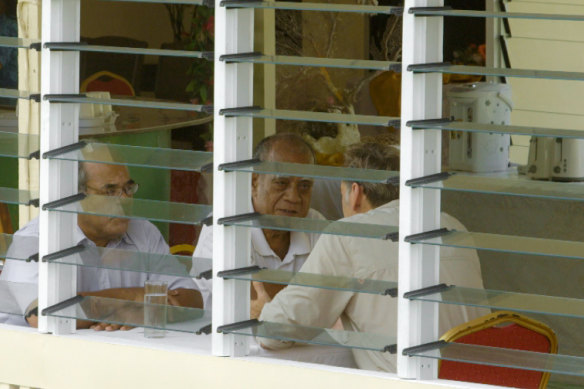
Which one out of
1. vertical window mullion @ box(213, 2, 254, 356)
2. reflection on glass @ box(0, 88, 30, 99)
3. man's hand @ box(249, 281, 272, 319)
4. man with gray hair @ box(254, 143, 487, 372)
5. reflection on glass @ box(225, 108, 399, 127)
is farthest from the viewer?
man's hand @ box(249, 281, 272, 319)

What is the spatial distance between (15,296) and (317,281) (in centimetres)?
73

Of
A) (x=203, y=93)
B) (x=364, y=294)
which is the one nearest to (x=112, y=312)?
(x=364, y=294)

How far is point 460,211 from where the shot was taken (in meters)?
4.32

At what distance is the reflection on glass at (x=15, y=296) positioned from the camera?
2266 mm

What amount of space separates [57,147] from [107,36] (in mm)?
4345

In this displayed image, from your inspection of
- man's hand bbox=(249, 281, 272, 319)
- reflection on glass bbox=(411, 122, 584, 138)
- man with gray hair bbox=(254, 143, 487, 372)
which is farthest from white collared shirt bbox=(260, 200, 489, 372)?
reflection on glass bbox=(411, 122, 584, 138)

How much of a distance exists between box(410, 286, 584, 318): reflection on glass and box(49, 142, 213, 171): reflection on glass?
0.48m

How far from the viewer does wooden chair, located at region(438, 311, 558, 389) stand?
7.34 feet

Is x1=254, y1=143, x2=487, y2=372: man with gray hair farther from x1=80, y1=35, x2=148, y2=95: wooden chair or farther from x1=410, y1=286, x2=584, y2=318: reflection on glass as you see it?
x1=80, y1=35, x2=148, y2=95: wooden chair

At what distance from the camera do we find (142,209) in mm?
2082

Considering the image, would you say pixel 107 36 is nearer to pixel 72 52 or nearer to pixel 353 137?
pixel 353 137

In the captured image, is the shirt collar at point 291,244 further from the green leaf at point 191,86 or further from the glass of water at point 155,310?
the green leaf at point 191,86

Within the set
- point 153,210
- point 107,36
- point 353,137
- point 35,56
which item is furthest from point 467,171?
point 107,36

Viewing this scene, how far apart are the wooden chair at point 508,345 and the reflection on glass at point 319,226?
1.49 feet
